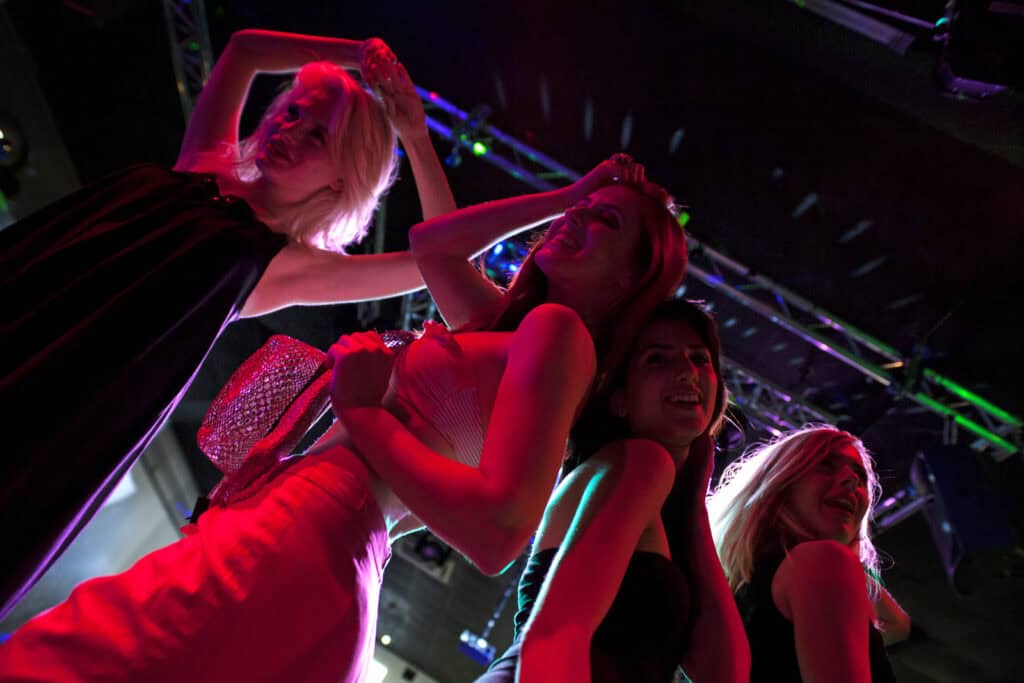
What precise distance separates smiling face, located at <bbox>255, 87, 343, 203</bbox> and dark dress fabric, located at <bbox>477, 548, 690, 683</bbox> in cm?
143

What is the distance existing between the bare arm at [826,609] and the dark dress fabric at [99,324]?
1833mm

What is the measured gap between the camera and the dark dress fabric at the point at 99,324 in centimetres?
123

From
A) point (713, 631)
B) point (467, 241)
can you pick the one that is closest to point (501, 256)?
point (467, 241)

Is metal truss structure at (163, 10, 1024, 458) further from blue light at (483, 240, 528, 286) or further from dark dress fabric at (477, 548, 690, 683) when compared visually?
dark dress fabric at (477, 548, 690, 683)

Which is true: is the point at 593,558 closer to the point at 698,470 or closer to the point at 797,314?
the point at 698,470

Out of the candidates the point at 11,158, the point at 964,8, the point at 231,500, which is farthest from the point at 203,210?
the point at 11,158

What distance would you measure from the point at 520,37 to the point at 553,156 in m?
0.97

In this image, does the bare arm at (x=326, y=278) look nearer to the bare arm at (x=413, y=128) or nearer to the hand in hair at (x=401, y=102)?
the bare arm at (x=413, y=128)

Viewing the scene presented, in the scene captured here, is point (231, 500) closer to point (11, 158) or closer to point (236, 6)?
point (236, 6)

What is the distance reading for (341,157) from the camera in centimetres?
200

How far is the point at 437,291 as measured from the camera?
1.71 meters

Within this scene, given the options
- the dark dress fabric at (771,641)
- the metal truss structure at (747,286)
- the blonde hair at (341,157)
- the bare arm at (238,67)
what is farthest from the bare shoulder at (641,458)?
the metal truss structure at (747,286)

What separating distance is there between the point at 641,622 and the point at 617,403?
1.73 feet

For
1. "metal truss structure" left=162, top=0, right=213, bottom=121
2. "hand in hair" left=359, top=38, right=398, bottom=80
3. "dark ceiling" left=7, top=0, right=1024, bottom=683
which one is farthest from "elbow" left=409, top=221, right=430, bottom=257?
"metal truss structure" left=162, top=0, right=213, bottom=121
